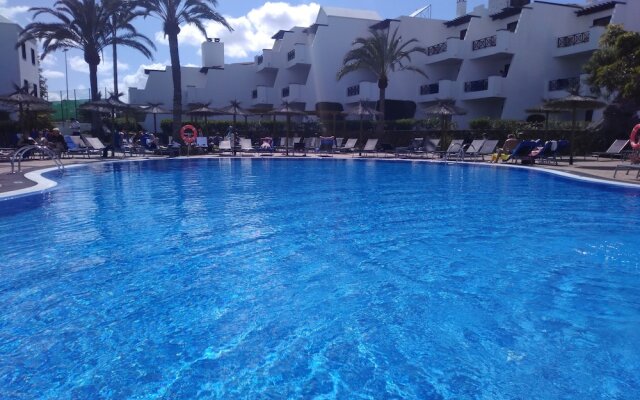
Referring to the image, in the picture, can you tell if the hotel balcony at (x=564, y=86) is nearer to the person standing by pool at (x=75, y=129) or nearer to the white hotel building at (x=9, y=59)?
the person standing by pool at (x=75, y=129)

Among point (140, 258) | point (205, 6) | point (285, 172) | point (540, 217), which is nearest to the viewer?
point (140, 258)

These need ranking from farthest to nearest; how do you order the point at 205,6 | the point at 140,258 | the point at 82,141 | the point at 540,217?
the point at 205,6 → the point at 82,141 → the point at 540,217 → the point at 140,258

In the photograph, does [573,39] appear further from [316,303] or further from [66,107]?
[66,107]

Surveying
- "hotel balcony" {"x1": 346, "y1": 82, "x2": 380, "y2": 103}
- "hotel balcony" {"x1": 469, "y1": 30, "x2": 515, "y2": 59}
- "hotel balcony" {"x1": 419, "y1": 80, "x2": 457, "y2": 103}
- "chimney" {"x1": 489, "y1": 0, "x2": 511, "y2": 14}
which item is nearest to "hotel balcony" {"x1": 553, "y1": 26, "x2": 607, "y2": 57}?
"hotel balcony" {"x1": 469, "y1": 30, "x2": 515, "y2": 59}

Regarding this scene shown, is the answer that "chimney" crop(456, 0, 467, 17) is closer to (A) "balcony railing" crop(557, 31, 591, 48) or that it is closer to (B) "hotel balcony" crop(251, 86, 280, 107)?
(A) "balcony railing" crop(557, 31, 591, 48)

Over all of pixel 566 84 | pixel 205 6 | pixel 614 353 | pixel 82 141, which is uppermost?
pixel 205 6

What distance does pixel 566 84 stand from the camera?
28016mm

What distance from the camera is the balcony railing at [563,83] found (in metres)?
26.8

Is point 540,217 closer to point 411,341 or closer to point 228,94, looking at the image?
point 411,341

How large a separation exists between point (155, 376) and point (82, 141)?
2093cm

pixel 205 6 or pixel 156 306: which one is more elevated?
pixel 205 6

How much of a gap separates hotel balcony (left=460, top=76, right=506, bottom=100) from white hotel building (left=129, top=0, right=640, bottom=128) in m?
0.06

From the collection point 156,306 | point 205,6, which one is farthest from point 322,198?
point 205,6

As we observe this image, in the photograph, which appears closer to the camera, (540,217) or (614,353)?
(614,353)
